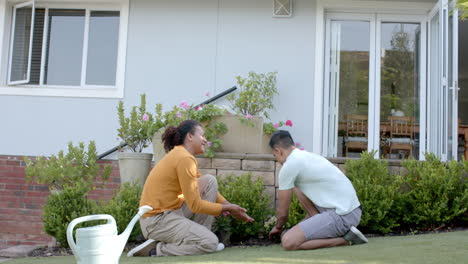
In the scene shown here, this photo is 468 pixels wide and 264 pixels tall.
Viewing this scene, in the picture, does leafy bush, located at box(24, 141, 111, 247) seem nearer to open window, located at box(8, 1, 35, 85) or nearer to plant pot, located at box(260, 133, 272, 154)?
plant pot, located at box(260, 133, 272, 154)

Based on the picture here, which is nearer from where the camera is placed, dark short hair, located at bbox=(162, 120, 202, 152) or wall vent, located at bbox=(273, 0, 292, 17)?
dark short hair, located at bbox=(162, 120, 202, 152)

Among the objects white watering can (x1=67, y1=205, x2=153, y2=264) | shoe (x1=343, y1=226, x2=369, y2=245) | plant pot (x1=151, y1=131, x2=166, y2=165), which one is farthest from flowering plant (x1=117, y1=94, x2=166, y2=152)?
white watering can (x1=67, y1=205, x2=153, y2=264)

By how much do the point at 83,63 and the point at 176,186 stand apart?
3985mm

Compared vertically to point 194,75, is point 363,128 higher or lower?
lower

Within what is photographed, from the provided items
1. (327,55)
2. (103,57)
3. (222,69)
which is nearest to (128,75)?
(103,57)

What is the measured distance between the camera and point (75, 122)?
702 cm

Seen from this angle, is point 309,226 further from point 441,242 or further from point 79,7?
point 79,7

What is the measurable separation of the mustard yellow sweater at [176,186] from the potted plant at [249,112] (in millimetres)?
1399

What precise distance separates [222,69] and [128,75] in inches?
51.5

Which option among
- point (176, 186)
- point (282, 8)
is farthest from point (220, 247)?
point (282, 8)

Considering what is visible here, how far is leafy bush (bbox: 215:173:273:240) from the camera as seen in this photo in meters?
4.55

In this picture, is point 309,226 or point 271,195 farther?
point 271,195

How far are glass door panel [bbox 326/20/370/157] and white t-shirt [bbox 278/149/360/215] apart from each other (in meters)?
3.03

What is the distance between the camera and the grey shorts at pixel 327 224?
3988 millimetres
